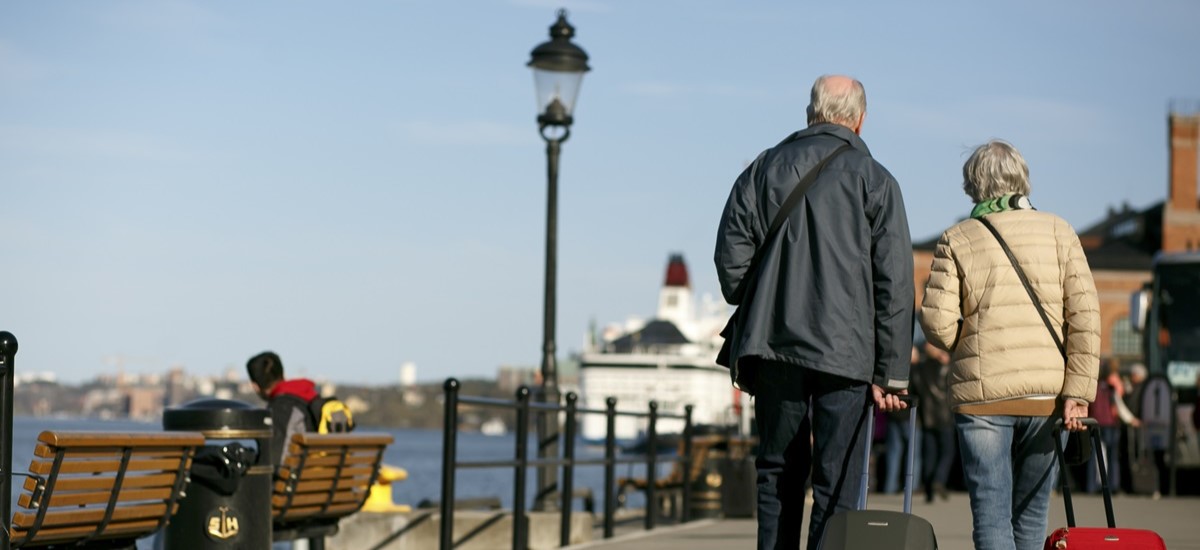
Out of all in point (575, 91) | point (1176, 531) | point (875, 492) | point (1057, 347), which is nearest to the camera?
point (1057, 347)

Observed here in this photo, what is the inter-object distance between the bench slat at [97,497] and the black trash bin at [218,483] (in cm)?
71

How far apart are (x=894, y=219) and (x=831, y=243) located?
9.2 inches

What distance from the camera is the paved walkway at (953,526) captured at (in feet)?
38.1

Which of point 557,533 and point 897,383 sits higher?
point 897,383

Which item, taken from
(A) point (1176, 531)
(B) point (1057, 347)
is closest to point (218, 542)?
(B) point (1057, 347)

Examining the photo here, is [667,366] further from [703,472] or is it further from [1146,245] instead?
[703,472]

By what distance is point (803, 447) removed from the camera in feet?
19.5

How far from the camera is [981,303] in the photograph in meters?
6.42

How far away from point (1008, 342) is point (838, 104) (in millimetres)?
1013

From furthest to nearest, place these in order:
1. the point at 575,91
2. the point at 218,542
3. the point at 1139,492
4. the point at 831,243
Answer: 1. the point at 1139,492
2. the point at 575,91
3. the point at 218,542
4. the point at 831,243

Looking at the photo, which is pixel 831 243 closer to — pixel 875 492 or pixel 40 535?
pixel 40 535

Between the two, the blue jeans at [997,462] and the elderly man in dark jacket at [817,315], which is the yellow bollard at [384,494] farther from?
the elderly man in dark jacket at [817,315]

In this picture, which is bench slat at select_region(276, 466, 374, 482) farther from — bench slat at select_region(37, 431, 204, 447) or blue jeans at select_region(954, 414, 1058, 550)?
blue jeans at select_region(954, 414, 1058, 550)

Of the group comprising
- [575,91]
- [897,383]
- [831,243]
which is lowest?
[897,383]
